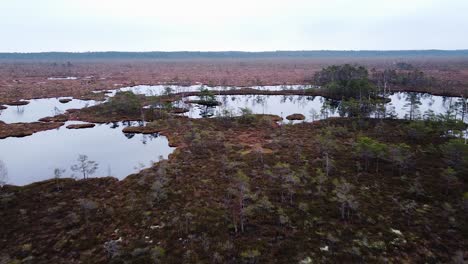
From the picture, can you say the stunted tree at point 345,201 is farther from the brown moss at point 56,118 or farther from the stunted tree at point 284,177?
the brown moss at point 56,118

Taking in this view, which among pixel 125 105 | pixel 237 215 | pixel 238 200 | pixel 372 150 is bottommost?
pixel 237 215

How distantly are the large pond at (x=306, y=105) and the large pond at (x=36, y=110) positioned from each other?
35.2 meters

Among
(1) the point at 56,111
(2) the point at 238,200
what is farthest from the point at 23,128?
(2) the point at 238,200

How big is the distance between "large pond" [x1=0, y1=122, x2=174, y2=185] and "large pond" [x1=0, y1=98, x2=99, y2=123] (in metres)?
17.6

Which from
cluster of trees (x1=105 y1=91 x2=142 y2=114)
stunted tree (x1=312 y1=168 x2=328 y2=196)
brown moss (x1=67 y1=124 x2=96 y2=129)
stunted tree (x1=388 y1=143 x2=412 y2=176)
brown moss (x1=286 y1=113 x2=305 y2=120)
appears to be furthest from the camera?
cluster of trees (x1=105 y1=91 x2=142 y2=114)

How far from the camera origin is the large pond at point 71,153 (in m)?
44.4

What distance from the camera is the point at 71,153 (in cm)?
5275

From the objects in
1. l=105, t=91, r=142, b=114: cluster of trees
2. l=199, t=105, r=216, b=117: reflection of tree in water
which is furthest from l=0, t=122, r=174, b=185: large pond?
l=199, t=105, r=216, b=117: reflection of tree in water

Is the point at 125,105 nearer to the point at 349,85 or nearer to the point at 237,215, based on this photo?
the point at 237,215

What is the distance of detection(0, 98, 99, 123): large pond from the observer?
7506cm

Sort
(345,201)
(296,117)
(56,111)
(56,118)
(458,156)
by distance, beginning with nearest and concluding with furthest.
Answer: (345,201) → (458,156) → (56,118) → (296,117) → (56,111)

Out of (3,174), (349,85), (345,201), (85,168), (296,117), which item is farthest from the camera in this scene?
(349,85)

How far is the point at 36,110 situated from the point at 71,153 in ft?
147

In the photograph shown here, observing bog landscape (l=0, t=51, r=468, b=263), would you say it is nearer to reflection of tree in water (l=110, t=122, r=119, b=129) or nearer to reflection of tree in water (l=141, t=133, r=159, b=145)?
reflection of tree in water (l=141, t=133, r=159, b=145)
